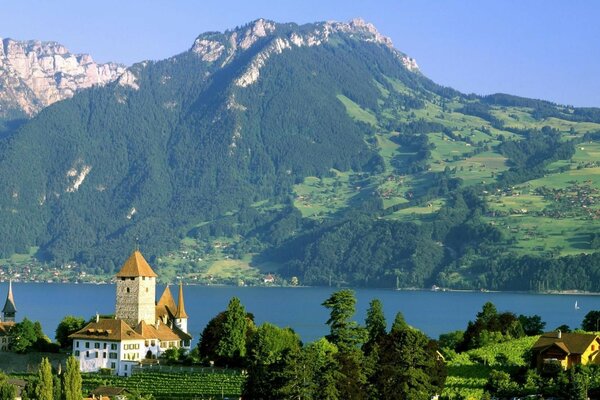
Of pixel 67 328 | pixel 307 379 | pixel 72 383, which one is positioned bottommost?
pixel 72 383

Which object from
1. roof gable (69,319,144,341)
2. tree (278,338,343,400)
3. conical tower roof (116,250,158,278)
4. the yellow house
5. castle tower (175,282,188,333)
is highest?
conical tower roof (116,250,158,278)

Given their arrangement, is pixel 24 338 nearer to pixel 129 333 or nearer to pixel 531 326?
pixel 129 333

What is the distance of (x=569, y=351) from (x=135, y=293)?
155 ft

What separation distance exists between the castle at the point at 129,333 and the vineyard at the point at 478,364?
29777mm

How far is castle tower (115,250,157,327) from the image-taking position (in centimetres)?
12038

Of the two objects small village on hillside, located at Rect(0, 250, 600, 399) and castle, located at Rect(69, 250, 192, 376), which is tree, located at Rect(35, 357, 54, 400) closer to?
small village on hillside, located at Rect(0, 250, 600, 399)

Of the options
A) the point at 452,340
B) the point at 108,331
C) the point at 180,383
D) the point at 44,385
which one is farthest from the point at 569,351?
the point at 108,331

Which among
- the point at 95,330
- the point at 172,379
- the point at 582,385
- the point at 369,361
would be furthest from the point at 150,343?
the point at 582,385

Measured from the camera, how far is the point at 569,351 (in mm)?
88375

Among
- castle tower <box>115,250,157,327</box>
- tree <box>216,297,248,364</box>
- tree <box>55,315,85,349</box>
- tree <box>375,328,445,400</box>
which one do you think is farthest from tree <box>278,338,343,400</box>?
tree <box>55,315,85,349</box>

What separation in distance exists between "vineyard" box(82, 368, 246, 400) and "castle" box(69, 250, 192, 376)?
461cm

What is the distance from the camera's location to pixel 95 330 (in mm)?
→ 116000

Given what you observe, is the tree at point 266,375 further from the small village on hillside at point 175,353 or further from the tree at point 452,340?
the tree at point 452,340

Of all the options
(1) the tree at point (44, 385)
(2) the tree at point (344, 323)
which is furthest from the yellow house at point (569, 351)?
(1) the tree at point (44, 385)
